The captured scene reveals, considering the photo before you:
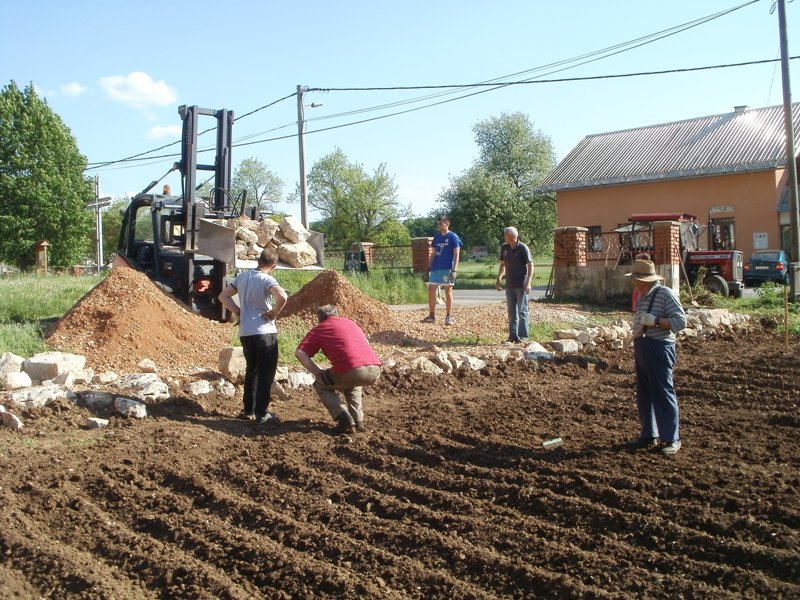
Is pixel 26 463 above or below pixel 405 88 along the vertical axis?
below

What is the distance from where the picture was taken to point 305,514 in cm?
511

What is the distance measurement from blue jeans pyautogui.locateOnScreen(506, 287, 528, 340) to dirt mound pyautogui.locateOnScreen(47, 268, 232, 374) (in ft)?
13.4

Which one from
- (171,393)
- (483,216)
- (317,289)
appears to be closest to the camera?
(171,393)

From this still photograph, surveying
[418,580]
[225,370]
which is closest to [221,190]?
[225,370]

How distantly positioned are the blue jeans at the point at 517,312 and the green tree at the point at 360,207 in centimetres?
4717

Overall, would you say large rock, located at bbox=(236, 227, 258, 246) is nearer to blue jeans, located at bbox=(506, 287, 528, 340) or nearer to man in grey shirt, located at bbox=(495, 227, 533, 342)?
man in grey shirt, located at bbox=(495, 227, 533, 342)

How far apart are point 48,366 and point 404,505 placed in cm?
490

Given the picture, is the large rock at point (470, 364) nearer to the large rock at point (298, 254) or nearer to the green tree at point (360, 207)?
the large rock at point (298, 254)

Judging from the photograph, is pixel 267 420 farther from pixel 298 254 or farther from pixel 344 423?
pixel 298 254

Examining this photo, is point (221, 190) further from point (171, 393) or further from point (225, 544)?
point (225, 544)

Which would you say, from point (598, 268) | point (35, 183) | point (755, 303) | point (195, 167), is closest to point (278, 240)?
point (195, 167)

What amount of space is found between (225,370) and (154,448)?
2095 millimetres

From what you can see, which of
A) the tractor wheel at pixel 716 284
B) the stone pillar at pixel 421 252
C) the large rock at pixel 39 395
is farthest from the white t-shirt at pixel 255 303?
the stone pillar at pixel 421 252

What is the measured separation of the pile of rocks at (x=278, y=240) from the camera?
535 inches
